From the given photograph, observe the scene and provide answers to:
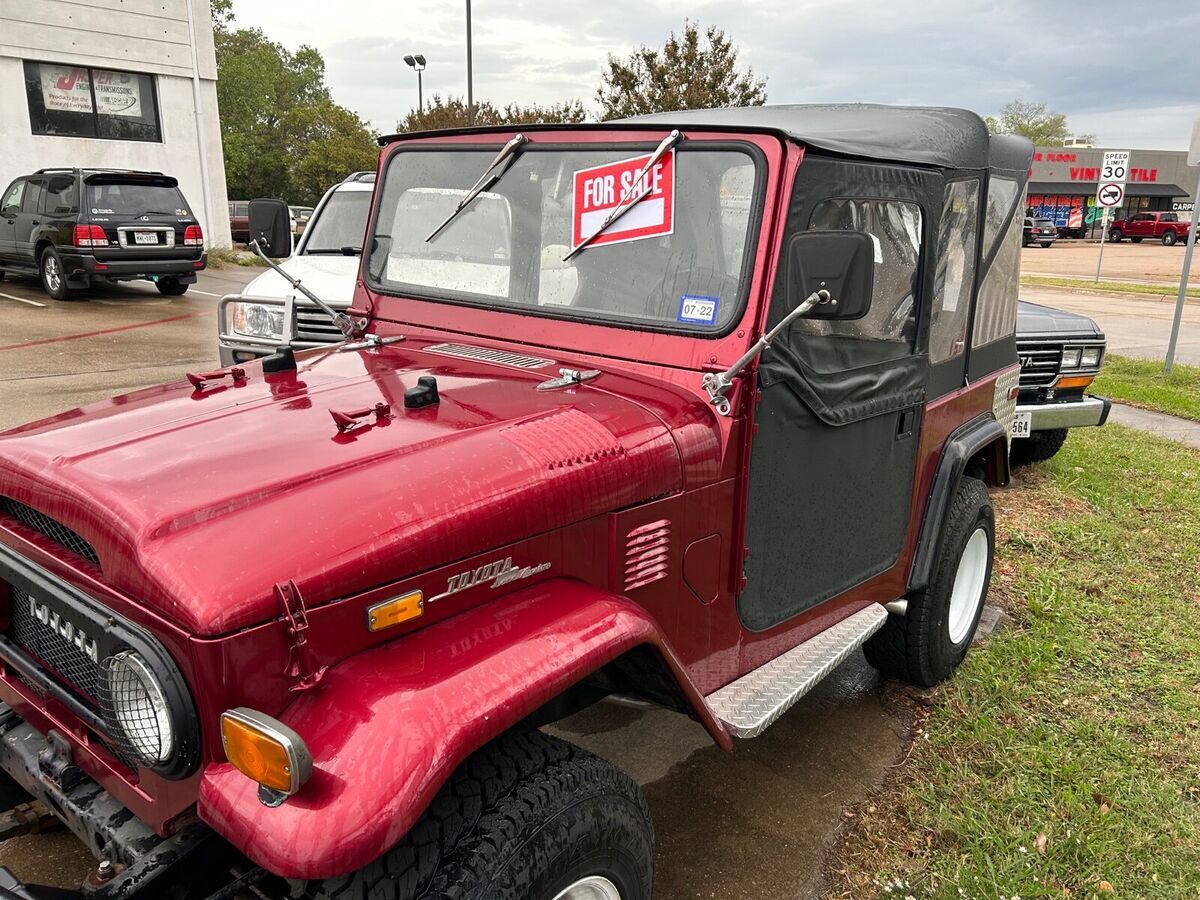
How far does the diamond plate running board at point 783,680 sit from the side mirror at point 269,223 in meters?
2.51

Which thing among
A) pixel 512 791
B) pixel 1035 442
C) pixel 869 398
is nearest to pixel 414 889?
pixel 512 791

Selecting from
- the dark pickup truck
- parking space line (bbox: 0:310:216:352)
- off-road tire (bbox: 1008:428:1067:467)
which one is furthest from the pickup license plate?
parking space line (bbox: 0:310:216:352)

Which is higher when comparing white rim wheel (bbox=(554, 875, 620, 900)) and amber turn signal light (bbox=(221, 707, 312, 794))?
amber turn signal light (bbox=(221, 707, 312, 794))

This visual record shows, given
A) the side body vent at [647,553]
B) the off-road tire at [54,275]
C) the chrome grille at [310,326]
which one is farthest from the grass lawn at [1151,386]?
the off-road tire at [54,275]

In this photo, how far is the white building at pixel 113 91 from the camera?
16406 millimetres

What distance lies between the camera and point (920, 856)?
2846 mm

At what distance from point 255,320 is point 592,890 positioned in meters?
5.30

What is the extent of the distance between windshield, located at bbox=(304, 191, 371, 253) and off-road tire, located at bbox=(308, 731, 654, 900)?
6621 mm

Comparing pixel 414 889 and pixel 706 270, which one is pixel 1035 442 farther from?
pixel 414 889

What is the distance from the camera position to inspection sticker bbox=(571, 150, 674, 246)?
2.58 meters

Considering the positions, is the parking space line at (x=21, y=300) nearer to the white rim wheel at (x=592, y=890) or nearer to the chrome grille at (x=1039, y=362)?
the chrome grille at (x=1039, y=362)

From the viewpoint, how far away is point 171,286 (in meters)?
14.9

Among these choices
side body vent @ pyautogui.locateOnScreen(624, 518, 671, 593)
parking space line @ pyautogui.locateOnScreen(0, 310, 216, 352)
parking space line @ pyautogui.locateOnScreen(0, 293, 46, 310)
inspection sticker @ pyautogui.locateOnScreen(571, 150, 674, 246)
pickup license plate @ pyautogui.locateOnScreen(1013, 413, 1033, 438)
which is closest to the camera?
side body vent @ pyautogui.locateOnScreen(624, 518, 671, 593)

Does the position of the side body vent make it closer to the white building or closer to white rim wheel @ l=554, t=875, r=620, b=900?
white rim wheel @ l=554, t=875, r=620, b=900
